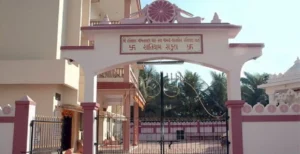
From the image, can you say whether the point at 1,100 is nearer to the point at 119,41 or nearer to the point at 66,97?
the point at 66,97

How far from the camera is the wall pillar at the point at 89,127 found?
8.85 meters

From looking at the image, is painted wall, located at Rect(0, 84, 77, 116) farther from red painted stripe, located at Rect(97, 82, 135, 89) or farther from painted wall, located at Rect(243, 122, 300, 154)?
painted wall, located at Rect(243, 122, 300, 154)

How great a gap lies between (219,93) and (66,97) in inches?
947

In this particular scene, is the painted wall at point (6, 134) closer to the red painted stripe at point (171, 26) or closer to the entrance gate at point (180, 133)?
the red painted stripe at point (171, 26)

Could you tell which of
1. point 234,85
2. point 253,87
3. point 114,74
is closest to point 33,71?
point 114,74

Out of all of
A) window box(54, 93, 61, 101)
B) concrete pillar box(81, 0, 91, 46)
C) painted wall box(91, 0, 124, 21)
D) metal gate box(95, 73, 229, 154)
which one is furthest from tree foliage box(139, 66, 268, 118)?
window box(54, 93, 61, 101)

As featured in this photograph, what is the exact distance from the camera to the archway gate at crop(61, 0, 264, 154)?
29.5 ft

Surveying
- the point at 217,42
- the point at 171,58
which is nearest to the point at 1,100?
the point at 171,58

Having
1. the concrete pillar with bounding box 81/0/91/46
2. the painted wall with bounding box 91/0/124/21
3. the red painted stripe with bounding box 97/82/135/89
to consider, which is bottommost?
the red painted stripe with bounding box 97/82/135/89

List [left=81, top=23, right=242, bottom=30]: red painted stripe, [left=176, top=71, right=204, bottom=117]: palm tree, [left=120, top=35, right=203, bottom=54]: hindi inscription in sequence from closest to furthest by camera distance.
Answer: [left=81, top=23, right=242, bottom=30]: red painted stripe, [left=120, top=35, right=203, bottom=54]: hindi inscription, [left=176, top=71, right=204, bottom=117]: palm tree

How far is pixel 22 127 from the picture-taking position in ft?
27.3

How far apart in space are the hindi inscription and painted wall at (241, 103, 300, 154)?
215 cm

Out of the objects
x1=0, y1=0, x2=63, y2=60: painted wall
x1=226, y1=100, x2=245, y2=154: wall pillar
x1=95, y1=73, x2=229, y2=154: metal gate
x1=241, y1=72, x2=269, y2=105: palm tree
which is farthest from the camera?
x1=241, y1=72, x2=269, y2=105: palm tree

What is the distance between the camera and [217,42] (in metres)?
9.08
